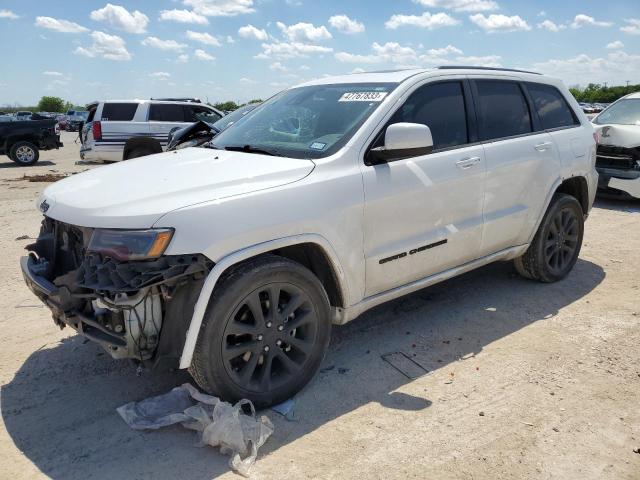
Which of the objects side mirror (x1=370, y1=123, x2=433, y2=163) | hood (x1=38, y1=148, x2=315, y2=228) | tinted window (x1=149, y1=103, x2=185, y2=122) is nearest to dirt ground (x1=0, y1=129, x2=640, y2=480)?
hood (x1=38, y1=148, x2=315, y2=228)

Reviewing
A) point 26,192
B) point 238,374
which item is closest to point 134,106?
point 26,192

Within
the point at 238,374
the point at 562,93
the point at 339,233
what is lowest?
the point at 238,374

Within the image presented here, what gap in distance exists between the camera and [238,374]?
3021mm

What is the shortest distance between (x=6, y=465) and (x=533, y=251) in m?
4.21

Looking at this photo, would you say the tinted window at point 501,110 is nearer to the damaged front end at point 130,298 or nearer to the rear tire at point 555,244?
the rear tire at point 555,244

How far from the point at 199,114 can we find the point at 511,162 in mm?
13686

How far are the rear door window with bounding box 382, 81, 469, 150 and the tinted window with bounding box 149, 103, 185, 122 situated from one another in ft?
43.8

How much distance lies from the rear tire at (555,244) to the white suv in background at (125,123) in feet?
40.1

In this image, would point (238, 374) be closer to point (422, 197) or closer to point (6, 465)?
point (6, 465)

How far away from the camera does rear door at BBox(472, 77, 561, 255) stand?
4242 mm

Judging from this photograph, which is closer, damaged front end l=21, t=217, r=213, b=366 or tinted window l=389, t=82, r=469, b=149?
damaged front end l=21, t=217, r=213, b=366

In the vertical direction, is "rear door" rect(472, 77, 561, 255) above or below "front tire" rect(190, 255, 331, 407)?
above

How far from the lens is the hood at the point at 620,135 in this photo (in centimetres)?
855

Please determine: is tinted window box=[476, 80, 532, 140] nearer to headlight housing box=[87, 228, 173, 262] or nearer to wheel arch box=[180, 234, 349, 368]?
wheel arch box=[180, 234, 349, 368]
